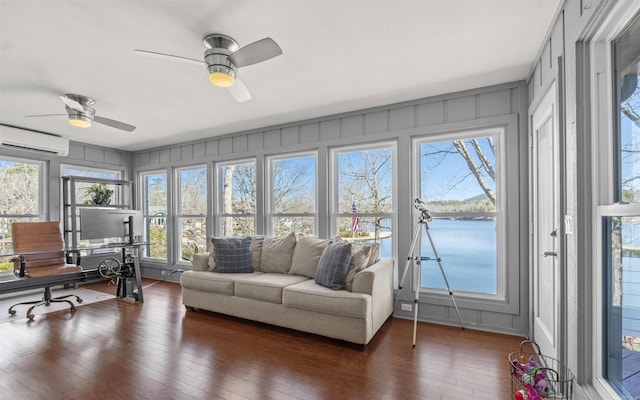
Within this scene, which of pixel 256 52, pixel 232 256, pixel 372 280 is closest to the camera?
pixel 256 52

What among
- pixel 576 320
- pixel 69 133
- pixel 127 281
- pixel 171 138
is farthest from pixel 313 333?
pixel 69 133

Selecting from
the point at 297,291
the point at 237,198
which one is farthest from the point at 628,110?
the point at 237,198

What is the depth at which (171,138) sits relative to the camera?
17.8 feet

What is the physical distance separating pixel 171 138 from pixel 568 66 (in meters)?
5.42

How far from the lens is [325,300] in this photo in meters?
2.93

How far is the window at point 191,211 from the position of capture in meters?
5.57

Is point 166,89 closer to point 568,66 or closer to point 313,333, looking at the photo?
point 313,333

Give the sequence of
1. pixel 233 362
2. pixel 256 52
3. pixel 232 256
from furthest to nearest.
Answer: pixel 232 256, pixel 233 362, pixel 256 52

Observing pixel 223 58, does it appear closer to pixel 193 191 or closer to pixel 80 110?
pixel 80 110

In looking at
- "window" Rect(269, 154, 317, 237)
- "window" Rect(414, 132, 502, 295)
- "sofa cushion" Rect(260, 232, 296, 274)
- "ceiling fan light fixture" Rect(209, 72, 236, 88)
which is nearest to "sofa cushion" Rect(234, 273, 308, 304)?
"sofa cushion" Rect(260, 232, 296, 274)

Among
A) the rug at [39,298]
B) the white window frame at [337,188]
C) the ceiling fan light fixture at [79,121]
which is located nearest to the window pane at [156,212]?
the rug at [39,298]

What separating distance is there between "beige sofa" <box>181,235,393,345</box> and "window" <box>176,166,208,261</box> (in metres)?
Result: 1.58

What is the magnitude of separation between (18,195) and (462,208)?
21.4 ft

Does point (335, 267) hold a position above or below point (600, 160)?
below
